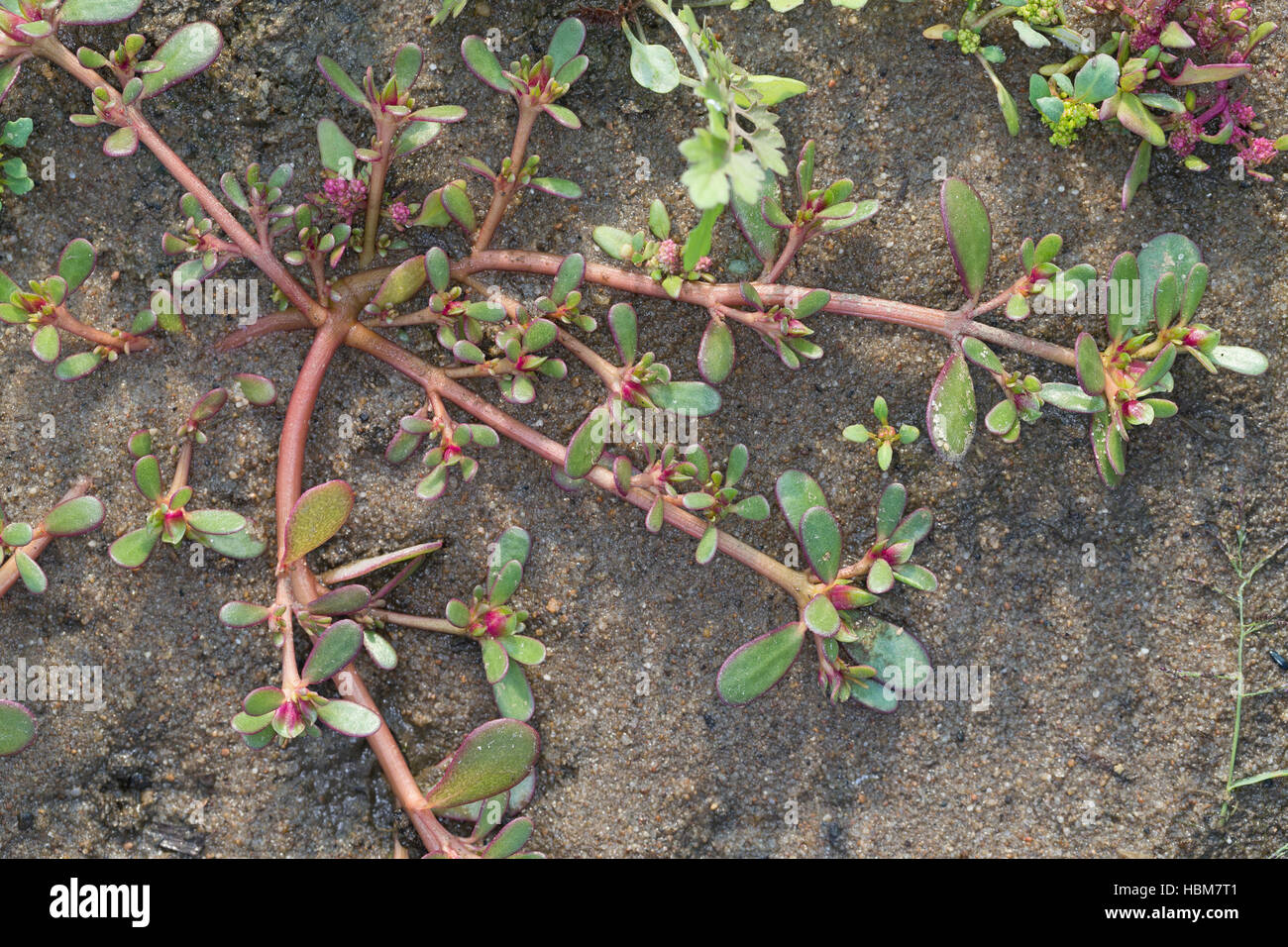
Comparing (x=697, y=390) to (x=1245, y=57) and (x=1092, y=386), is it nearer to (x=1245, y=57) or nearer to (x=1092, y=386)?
(x=1092, y=386)

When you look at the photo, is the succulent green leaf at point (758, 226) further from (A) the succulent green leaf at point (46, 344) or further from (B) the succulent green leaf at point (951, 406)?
(A) the succulent green leaf at point (46, 344)

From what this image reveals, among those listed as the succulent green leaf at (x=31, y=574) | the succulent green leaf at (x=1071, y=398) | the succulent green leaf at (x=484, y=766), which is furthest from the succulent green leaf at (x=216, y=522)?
the succulent green leaf at (x=1071, y=398)

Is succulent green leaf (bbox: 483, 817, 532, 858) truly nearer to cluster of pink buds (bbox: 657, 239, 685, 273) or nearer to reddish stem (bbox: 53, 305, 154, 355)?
cluster of pink buds (bbox: 657, 239, 685, 273)

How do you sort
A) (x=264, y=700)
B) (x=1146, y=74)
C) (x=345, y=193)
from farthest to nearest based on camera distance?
(x=1146, y=74), (x=345, y=193), (x=264, y=700)

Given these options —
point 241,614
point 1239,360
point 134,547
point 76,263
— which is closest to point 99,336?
point 76,263

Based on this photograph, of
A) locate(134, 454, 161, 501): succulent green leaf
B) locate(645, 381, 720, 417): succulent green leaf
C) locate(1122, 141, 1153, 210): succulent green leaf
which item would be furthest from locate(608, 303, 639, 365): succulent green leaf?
locate(1122, 141, 1153, 210): succulent green leaf

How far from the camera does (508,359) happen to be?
2.86 meters

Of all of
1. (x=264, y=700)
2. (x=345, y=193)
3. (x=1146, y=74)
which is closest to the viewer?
(x=264, y=700)

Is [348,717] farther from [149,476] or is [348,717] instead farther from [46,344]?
[46,344]

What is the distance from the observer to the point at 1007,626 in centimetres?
308

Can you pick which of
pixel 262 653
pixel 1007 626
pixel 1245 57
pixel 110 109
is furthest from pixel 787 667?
Result: pixel 110 109

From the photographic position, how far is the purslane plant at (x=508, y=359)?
9.07 ft

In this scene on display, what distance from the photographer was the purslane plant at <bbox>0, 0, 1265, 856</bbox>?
2766mm

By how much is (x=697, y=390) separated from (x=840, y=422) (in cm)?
51
